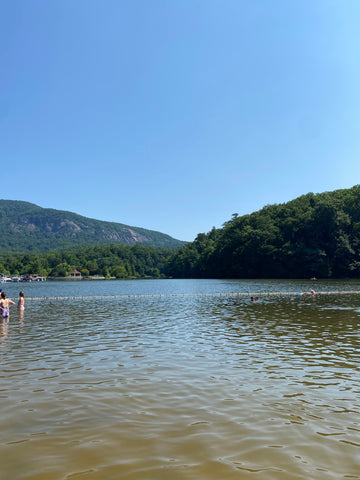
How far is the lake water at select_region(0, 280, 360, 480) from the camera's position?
18.9ft

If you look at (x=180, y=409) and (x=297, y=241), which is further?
(x=297, y=241)

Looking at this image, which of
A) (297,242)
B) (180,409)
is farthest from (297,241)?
(180,409)

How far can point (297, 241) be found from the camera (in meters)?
118

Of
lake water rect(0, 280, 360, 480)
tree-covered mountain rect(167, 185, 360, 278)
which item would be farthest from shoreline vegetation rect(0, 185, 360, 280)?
lake water rect(0, 280, 360, 480)

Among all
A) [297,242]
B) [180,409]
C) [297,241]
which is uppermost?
[297,241]

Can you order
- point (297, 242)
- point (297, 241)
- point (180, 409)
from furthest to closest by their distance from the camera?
point (297, 241) → point (297, 242) → point (180, 409)

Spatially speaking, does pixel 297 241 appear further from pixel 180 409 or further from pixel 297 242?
pixel 180 409

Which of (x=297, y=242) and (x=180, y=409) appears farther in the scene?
(x=297, y=242)

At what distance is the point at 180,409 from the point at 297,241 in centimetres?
11662

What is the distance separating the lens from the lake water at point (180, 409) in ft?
18.9

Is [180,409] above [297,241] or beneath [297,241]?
beneath

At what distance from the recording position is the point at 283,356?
13.2 meters

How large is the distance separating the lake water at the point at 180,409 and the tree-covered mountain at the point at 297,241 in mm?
97758

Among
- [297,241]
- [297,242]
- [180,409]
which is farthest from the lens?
[297,241]
